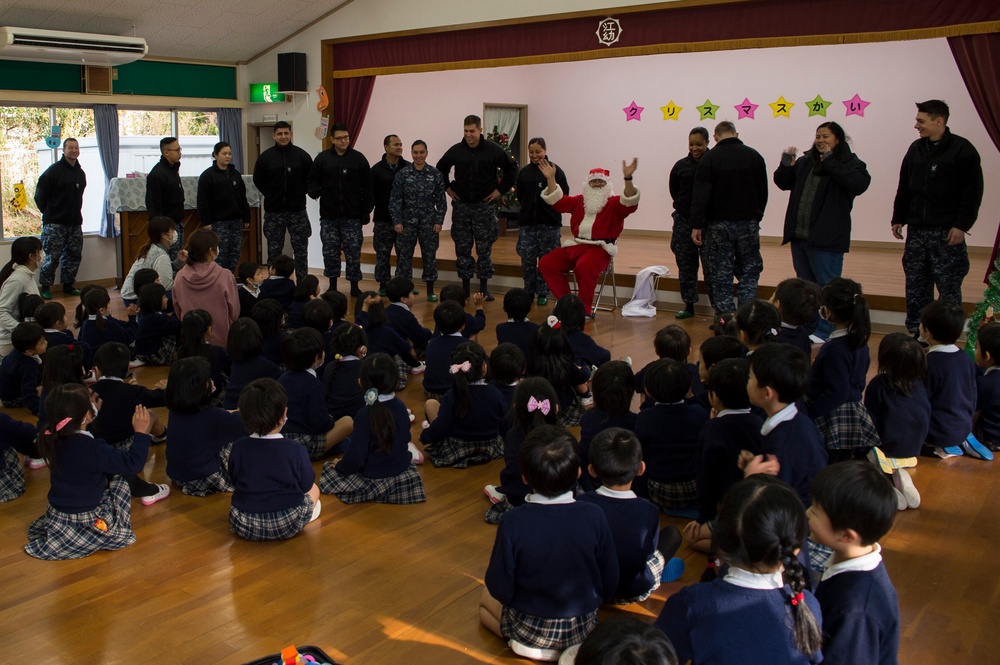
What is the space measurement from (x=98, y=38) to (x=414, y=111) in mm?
4036

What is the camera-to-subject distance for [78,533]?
314 centimetres

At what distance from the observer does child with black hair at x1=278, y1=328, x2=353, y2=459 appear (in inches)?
156

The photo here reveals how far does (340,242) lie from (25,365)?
4.00 metres

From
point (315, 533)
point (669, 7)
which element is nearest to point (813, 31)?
point (669, 7)

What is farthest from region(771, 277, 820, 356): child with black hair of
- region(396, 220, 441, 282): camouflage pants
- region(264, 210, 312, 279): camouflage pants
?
region(264, 210, 312, 279): camouflage pants

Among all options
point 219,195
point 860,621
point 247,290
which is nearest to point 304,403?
point 247,290

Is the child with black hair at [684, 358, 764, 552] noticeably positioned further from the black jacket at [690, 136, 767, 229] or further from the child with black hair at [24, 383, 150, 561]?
the black jacket at [690, 136, 767, 229]

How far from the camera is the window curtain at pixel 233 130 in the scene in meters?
10.3

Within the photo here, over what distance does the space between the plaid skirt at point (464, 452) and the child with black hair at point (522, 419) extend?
664 mm

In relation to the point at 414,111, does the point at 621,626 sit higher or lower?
lower

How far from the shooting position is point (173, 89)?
9742 mm

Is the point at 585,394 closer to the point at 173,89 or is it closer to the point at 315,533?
the point at 315,533

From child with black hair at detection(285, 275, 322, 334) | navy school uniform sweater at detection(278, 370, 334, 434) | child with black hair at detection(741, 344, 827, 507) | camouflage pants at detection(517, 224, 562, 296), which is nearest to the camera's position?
child with black hair at detection(741, 344, 827, 507)

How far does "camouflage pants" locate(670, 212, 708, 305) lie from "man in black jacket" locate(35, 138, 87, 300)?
556 centimetres
